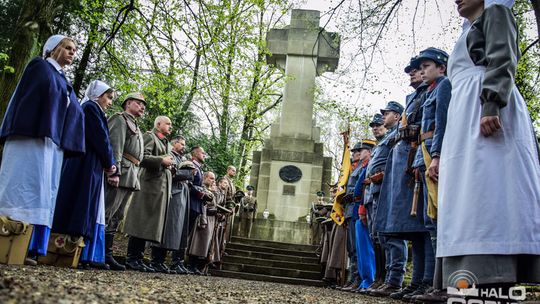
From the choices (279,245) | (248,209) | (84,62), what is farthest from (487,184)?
(84,62)

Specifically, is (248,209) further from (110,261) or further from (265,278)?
(110,261)

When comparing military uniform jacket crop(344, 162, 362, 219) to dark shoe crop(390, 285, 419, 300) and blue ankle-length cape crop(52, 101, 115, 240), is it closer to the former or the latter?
dark shoe crop(390, 285, 419, 300)

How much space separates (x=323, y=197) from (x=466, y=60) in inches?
460

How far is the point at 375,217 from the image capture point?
501cm

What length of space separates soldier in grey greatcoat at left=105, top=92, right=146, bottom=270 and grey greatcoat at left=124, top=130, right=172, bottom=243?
48 cm

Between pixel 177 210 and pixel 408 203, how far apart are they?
4.41 meters

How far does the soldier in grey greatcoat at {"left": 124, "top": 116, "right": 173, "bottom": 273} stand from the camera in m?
6.51

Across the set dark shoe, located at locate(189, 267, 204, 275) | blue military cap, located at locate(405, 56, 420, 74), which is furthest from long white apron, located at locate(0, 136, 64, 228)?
dark shoe, located at locate(189, 267, 204, 275)

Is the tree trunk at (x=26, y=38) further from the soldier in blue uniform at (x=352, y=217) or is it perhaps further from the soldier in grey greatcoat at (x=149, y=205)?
the soldier in blue uniform at (x=352, y=217)

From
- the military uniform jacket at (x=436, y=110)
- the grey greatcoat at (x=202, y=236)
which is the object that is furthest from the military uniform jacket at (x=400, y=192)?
the grey greatcoat at (x=202, y=236)

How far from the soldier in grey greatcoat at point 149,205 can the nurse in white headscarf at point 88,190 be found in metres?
1.19

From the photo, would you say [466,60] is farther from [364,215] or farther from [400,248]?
[364,215]

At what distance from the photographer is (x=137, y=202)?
669 cm

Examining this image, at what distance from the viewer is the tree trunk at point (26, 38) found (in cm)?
714
